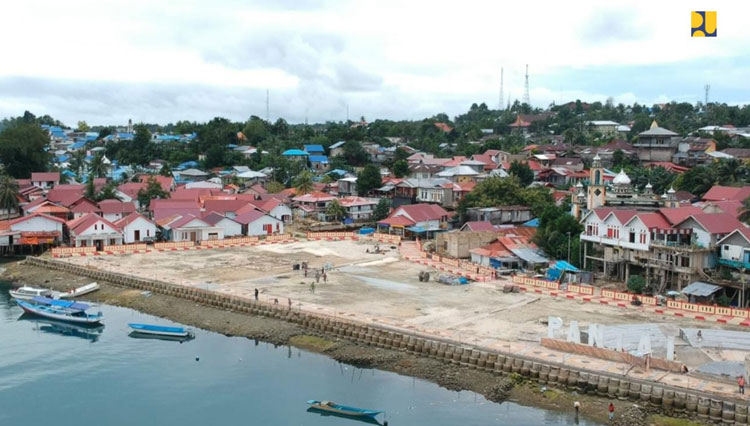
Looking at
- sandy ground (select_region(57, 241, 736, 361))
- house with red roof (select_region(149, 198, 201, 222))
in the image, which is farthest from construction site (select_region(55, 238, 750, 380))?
house with red roof (select_region(149, 198, 201, 222))

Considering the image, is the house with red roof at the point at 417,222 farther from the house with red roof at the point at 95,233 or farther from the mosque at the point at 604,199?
the house with red roof at the point at 95,233

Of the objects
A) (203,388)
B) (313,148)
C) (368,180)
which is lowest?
(203,388)

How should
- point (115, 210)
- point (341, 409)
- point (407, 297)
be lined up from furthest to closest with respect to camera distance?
1. point (115, 210)
2. point (407, 297)
3. point (341, 409)

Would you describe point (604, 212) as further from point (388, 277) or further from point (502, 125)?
point (502, 125)

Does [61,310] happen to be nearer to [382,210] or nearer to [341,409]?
[341,409]

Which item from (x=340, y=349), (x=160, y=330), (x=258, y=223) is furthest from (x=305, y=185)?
(x=340, y=349)

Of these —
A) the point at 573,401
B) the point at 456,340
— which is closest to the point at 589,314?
the point at 456,340

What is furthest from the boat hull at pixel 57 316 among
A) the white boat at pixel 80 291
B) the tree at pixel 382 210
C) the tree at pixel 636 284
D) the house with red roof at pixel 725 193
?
the house with red roof at pixel 725 193
